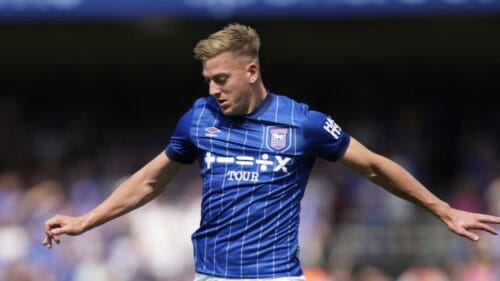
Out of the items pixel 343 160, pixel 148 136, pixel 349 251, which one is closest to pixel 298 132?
pixel 343 160

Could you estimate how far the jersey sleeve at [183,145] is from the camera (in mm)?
6203

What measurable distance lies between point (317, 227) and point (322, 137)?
22.0 ft

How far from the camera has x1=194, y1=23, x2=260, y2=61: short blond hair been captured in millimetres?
5980

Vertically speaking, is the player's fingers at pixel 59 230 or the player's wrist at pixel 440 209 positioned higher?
the player's wrist at pixel 440 209

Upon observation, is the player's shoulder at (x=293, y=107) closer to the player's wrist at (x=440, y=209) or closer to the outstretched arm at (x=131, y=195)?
the outstretched arm at (x=131, y=195)

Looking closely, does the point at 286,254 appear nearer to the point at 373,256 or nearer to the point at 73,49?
the point at 373,256

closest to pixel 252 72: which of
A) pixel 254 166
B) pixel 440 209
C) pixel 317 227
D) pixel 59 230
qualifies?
pixel 254 166

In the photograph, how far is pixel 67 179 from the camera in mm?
14719

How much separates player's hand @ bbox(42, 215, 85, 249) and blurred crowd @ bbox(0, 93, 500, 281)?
497 cm

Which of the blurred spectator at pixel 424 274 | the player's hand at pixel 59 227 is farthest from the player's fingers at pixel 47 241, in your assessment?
the blurred spectator at pixel 424 274

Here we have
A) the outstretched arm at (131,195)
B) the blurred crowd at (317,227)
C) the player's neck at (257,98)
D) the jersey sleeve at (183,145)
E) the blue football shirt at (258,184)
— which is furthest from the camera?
the blurred crowd at (317,227)

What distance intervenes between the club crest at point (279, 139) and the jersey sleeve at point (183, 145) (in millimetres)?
410

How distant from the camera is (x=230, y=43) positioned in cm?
600

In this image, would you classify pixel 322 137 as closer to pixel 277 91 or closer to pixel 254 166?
pixel 254 166
